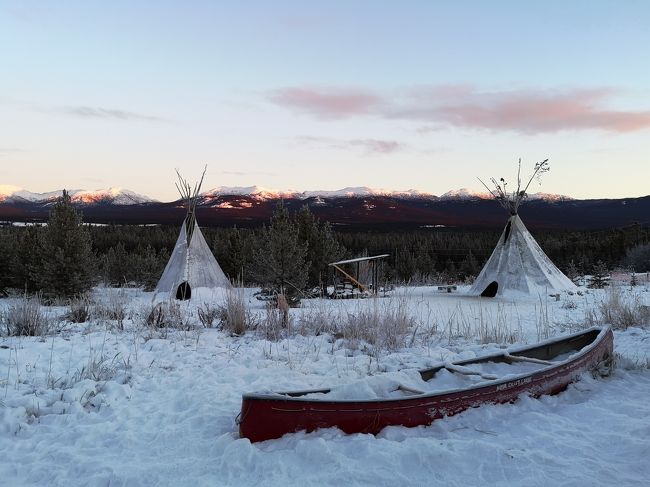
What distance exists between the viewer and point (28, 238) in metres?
18.5

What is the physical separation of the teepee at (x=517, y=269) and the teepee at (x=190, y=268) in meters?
8.23

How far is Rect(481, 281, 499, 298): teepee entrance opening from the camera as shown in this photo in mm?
15547

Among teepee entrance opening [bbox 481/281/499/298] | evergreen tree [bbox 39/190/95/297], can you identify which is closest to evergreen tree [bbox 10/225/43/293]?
evergreen tree [bbox 39/190/95/297]

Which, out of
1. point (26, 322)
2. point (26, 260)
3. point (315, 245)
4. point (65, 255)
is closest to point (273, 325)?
point (26, 322)

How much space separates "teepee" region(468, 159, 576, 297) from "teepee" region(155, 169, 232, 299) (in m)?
8.23

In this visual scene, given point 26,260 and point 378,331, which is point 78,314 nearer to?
point 378,331

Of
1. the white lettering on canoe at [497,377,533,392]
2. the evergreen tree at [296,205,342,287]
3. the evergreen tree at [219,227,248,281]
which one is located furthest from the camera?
the evergreen tree at [219,227,248,281]

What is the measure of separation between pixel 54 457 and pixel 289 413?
5.09ft

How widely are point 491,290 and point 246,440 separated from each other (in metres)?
13.6

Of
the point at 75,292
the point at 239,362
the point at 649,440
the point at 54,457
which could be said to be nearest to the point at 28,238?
the point at 75,292

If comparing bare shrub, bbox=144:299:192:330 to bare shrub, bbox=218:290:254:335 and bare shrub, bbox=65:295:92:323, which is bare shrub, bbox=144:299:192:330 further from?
bare shrub, bbox=65:295:92:323

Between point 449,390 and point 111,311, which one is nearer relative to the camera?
point 449,390

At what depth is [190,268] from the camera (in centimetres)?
1577

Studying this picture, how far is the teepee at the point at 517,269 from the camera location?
1479 centimetres
